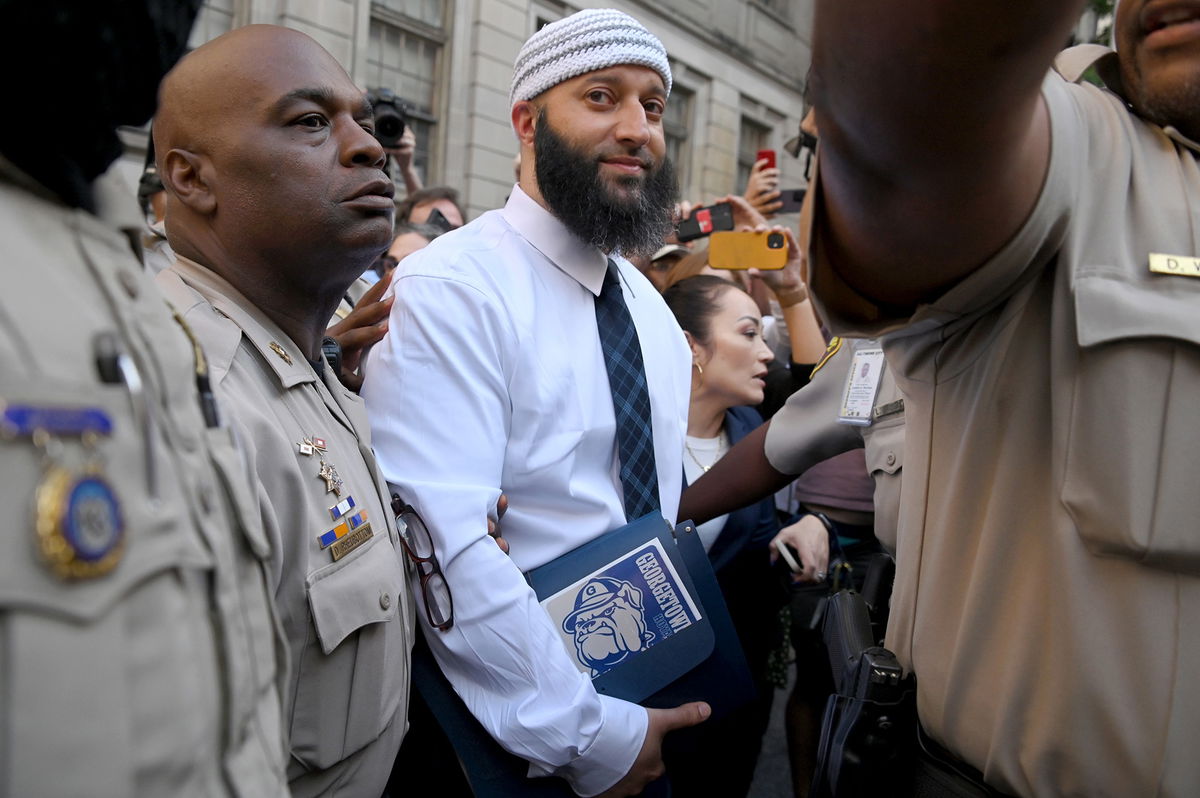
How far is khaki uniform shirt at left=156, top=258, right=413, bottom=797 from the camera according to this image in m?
1.28

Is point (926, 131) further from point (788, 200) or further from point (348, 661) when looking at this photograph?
point (788, 200)

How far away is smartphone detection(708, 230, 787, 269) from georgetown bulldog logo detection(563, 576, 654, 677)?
6.46 feet

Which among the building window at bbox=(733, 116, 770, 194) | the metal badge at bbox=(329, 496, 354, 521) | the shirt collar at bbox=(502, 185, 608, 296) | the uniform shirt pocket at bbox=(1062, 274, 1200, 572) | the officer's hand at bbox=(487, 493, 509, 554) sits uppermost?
the building window at bbox=(733, 116, 770, 194)

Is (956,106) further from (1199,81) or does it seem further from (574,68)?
(574,68)

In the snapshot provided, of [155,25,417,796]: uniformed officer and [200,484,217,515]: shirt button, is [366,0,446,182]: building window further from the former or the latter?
[200,484,217,515]: shirt button

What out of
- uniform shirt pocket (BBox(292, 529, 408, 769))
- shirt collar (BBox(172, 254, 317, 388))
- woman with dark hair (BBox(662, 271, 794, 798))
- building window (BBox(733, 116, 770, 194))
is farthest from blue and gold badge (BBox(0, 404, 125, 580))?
building window (BBox(733, 116, 770, 194))

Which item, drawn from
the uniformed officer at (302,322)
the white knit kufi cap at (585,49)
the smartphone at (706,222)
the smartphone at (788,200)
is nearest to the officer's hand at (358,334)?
the uniformed officer at (302,322)

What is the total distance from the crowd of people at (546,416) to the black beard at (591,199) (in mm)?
11

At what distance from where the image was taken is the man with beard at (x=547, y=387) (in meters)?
1.71

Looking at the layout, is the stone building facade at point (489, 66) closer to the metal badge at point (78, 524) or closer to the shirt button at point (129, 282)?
the shirt button at point (129, 282)

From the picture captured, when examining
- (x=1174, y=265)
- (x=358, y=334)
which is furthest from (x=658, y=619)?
(x=1174, y=265)

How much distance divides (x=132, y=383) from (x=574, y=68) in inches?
71.1

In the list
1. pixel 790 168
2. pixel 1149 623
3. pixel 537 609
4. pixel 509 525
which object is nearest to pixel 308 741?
pixel 537 609

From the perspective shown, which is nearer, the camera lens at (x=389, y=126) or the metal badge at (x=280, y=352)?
the metal badge at (x=280, y=352)
